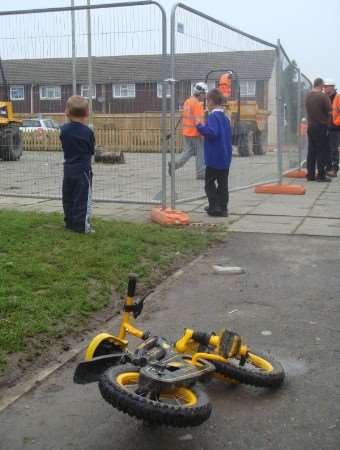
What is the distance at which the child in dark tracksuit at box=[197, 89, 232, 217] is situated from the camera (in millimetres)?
8398

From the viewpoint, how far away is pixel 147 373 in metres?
2.94

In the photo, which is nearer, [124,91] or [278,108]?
[124,91]

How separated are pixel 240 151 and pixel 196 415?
10437mm

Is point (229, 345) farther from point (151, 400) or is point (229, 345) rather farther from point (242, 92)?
point (242, 92)

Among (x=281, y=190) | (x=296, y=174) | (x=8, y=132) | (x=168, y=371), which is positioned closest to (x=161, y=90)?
(x=281, y=190)

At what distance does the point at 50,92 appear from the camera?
31.9ft

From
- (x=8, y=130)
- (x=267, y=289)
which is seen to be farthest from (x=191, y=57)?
(x=267, y=289)

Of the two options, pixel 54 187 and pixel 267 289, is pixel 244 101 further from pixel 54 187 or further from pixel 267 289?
pixel 267 289

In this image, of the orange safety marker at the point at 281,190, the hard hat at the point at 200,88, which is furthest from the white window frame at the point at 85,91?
the orange safety marker at the point at 281,190

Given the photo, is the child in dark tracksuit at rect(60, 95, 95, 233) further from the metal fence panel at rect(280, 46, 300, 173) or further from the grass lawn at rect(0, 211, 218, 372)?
the metal fence panel at rect(280, 46, 300, 173)

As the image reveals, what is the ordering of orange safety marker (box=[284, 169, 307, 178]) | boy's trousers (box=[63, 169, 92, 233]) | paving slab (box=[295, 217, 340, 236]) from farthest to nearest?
orange safety marker (box=[284, 169, 307, 178]) → paving slab (box=[295, 217, 340, 236]) → boy's trousers (box=[63, 169, 92, 233])

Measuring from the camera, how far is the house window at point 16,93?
10359 mm

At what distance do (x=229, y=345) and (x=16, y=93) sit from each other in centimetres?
822

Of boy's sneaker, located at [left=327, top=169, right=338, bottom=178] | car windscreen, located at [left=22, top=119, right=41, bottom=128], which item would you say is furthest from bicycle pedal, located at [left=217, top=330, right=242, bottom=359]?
boy's sneaker, located at [left=327, top=169, right=338, bottom=178]
